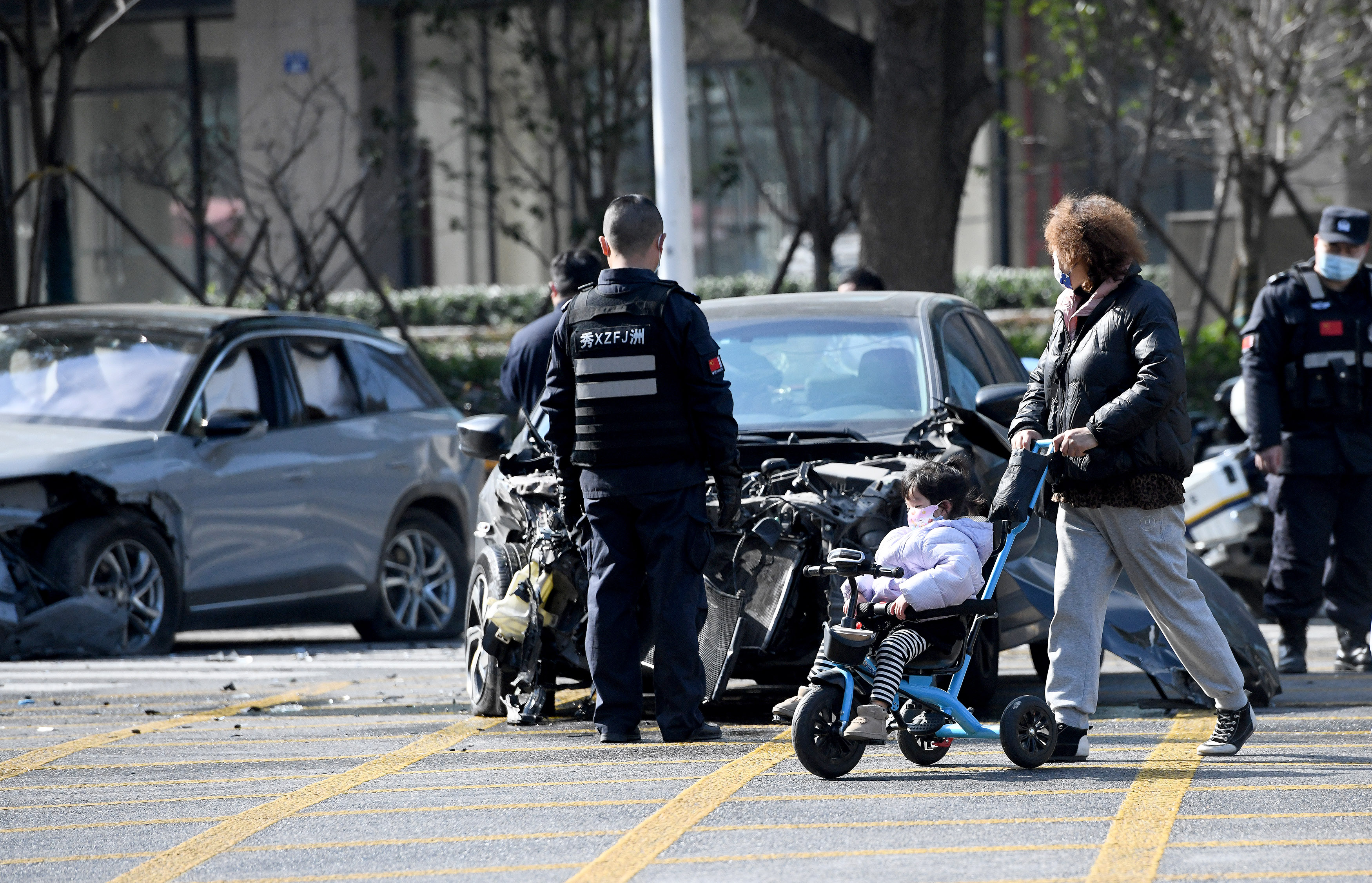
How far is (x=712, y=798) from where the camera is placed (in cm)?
550

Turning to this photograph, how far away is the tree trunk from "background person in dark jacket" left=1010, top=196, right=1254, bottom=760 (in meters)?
6.99

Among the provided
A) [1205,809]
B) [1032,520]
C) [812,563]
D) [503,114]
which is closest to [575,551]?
[812,563]

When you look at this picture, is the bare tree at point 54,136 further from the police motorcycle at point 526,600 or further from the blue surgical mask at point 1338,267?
the blue surgical mask at point 1338,267

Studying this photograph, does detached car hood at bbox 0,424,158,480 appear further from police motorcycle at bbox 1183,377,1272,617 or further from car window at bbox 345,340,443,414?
police motorcycle at bbox 1183,377,1272,617

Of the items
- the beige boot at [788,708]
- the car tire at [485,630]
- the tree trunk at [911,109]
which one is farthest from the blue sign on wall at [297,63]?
the beige boot at [788,708]

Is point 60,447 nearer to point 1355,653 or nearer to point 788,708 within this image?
point 788,708

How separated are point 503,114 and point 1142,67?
786cm

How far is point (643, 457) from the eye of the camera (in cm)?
654

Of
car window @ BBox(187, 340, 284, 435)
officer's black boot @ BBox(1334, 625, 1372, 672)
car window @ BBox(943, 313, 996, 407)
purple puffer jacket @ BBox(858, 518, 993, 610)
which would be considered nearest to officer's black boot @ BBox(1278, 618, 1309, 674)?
officer's black boot @ BBox(1334, 625, 1372, 672)

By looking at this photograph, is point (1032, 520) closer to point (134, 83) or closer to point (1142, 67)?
point (1142, 67)

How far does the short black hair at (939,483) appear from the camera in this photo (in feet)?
19.5

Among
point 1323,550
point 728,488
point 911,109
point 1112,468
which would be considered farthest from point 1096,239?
point 911,109

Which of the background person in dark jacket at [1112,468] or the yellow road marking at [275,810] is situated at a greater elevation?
the background person in dark jacket at [1112,468]

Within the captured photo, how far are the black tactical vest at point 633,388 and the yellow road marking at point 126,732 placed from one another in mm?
2092
